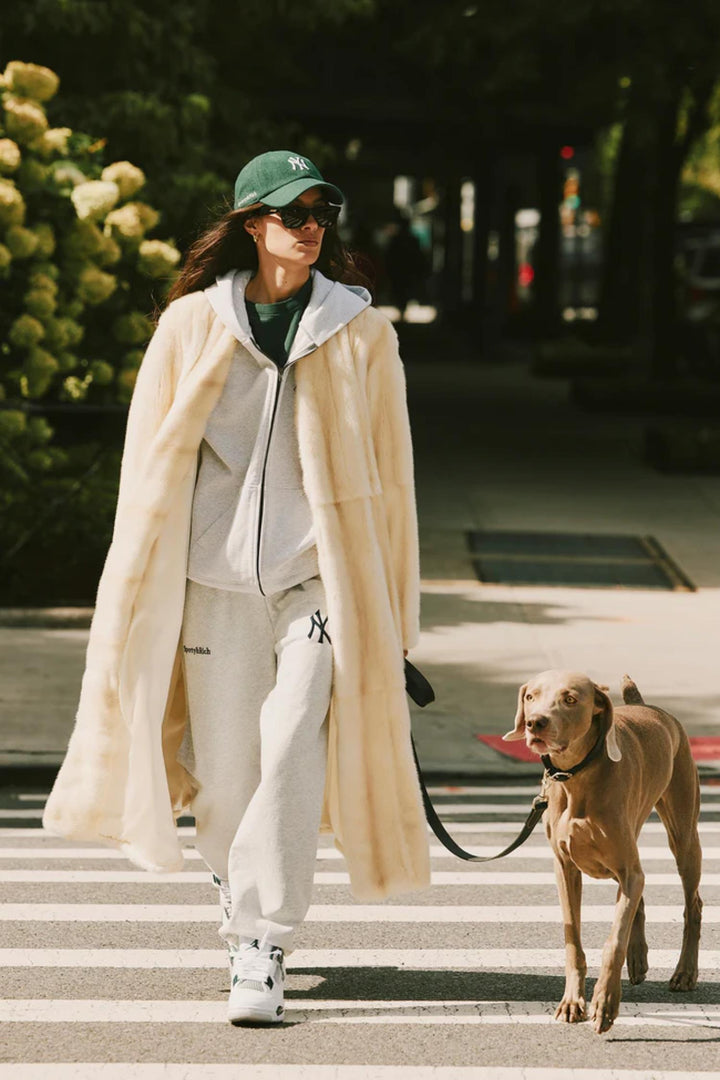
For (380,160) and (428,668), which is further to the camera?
(380,160)

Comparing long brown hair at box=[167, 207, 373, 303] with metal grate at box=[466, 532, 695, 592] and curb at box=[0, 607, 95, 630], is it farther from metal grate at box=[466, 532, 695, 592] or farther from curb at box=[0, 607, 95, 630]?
metal grate at box=[466, 532, 695, 592]

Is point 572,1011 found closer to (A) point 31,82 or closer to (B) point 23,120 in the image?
(B) point 23,120

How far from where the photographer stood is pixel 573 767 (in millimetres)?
4719

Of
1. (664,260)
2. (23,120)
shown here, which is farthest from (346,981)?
(664,260)

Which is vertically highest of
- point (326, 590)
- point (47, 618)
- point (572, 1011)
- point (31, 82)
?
point (31, 82)

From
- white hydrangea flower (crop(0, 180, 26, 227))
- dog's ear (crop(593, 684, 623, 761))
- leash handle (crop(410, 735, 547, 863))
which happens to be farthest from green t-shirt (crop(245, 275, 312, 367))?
white hydrangea flower (crop(0, 180, 26, 227))

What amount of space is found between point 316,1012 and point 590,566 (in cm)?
919

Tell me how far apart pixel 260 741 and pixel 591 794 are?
2.76 ft

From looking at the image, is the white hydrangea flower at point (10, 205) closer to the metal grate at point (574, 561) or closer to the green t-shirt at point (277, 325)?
the metal grate at point (574, 561)

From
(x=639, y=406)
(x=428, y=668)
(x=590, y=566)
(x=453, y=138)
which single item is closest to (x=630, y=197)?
(x=453, y=138)

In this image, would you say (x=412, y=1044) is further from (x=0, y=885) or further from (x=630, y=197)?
(x=630, y=197)

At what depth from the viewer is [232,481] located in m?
5.00

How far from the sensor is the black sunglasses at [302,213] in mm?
4938

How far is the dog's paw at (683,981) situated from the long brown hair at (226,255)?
6.56ft
